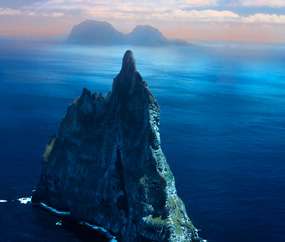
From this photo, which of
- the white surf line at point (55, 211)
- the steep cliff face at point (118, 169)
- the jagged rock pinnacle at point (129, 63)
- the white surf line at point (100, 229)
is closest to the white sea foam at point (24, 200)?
the steep cliff face at point (118, 169)

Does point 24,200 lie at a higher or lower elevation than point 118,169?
lower

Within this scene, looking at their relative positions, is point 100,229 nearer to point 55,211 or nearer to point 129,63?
point 55,211

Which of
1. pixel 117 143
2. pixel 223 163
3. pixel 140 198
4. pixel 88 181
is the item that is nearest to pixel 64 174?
pixel 88 181

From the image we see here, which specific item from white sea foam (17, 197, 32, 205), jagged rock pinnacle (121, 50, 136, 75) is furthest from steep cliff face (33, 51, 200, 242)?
white sea foam (17, 197, 32, 205)

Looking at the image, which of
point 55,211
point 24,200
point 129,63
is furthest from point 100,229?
point 129,63

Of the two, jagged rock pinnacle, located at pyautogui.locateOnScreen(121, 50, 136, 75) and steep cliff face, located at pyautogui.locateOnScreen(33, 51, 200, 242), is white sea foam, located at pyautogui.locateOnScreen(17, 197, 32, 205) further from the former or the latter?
jagged rock pinnacle, located at pyautogui.locateOnScreen(121, 50, 136, 75)

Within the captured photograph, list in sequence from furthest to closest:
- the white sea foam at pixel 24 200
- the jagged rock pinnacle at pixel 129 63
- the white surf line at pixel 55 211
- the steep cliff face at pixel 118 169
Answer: the white sea foam at pixel 24 200
the white surf line at pixel 55 211
the jagged rock pinnacle at pixel 129 63
the steep cliff face at pixel 118 169

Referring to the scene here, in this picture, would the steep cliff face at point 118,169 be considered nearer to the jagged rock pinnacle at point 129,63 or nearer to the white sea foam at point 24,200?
the jagged rock pinnacle at point 129,63

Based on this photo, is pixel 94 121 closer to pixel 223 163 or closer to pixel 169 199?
pixel 169 199
